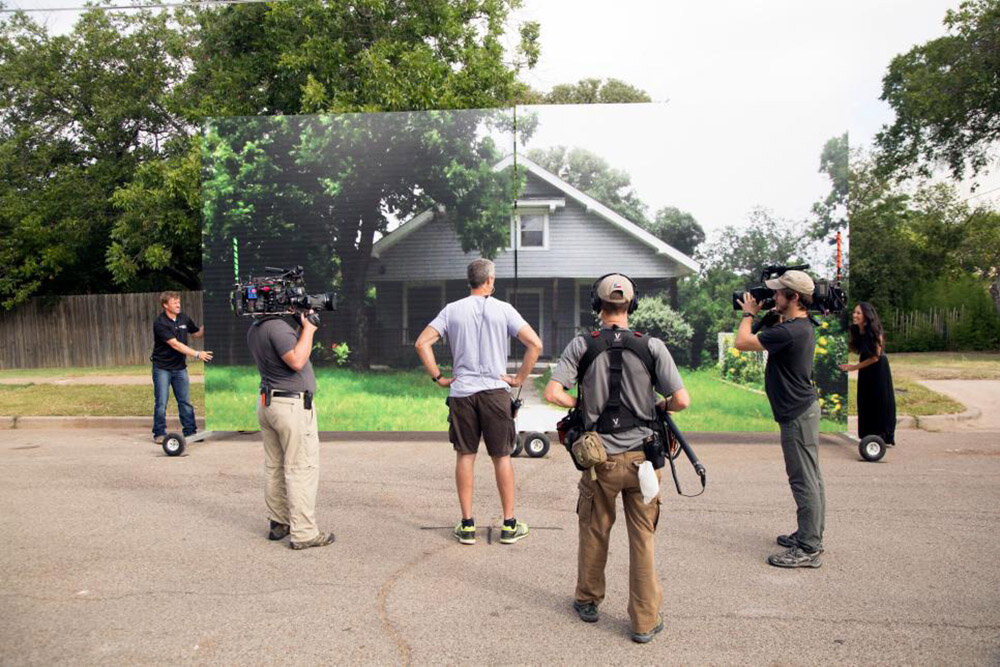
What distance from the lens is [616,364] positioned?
435cm

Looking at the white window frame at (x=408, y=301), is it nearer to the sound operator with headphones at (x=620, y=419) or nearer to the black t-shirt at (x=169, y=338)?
the black t-shirt at (x=169, y=338)

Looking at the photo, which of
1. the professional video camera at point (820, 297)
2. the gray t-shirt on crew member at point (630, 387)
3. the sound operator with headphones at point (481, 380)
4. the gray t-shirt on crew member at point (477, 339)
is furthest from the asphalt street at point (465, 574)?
the professional video camera at point (820, 297)

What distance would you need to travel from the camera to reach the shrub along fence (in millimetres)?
26250

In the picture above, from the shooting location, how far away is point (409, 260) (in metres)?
10.7

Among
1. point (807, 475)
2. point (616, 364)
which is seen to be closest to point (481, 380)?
point (616, 364)

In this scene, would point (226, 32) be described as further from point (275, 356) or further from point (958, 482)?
point (958, 482)

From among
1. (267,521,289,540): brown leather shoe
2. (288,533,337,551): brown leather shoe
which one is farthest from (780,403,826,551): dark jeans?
(267,521,289,540): brown leather shoe

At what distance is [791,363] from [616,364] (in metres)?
1.74

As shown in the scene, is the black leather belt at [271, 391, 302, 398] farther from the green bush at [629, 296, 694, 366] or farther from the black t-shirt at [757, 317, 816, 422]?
the green bush at [629, 296, 694, 366]

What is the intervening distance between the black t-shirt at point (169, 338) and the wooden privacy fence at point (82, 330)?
48.1 feet

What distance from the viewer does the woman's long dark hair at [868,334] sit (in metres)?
9.33

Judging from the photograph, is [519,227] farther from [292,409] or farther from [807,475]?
[807,475]

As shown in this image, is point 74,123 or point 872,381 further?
point 74,123

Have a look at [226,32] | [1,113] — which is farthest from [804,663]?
[1,113]
